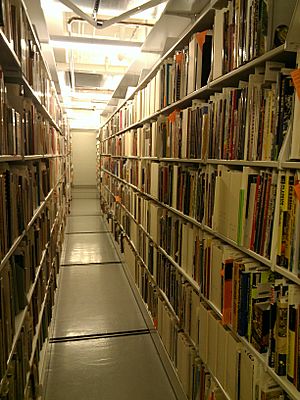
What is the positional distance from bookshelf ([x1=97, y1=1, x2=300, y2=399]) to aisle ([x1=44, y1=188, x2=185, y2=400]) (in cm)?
24

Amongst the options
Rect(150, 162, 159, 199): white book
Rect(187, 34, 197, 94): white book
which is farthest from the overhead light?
Rect(187, 34, 197, 94): white book

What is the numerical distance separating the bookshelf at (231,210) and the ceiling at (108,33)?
0.24 m

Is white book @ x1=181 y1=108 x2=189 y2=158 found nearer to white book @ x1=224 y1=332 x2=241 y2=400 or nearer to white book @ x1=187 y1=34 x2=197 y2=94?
white book @ x1=187 y1=34 x2=197 y2=94

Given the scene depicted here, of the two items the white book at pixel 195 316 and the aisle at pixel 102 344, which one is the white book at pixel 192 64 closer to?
the white book at pixel 195 316

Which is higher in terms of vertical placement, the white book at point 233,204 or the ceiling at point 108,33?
the ceiling at point 108,33

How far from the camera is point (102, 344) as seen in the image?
273 cm

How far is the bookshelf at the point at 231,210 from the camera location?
43.9 inches

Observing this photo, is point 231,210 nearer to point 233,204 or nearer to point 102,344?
point 233,204

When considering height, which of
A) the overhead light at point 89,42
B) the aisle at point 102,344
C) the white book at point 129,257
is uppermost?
the overhead light at point 89,42

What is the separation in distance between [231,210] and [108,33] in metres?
3.94

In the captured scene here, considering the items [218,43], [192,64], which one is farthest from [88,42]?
[218,43]

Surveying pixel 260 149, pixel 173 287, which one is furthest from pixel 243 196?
pixel 173 287

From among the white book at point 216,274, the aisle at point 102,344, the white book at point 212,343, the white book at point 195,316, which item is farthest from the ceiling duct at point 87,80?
the white book at point 212,343

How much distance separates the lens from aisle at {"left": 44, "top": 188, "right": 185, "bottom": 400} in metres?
2.22
